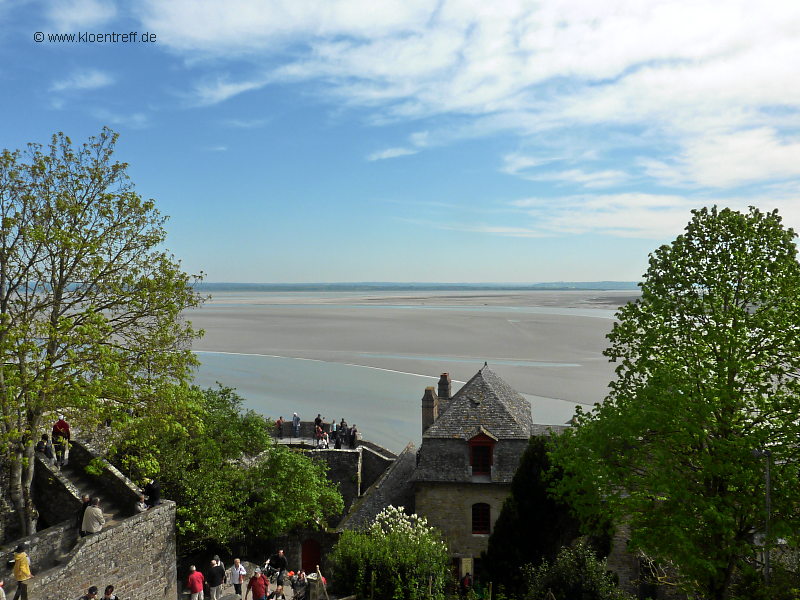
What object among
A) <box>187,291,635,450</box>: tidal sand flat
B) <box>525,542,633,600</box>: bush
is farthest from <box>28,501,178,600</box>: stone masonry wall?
<box>187,291,635,450</box>: tidal sand flat

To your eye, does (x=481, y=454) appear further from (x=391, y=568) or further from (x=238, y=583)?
(x=238, y=583)

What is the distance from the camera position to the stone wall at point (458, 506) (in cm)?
2653

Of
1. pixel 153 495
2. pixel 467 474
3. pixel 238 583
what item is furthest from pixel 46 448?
pixel 467 474

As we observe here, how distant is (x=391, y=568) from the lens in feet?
65.6

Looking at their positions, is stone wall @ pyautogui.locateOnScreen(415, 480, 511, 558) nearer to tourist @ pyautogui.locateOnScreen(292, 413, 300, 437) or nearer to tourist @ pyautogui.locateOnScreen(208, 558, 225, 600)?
tourist @ pyautogui.locateOnScreen(208, 558, 225, 600)

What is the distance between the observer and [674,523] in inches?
601

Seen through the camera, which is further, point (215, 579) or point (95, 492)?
point (95, 492)

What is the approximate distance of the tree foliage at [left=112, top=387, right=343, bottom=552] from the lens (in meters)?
22.0

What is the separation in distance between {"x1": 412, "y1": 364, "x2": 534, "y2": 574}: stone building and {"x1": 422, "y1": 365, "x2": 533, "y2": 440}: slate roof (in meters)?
0.05

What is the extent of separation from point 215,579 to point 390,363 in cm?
6178

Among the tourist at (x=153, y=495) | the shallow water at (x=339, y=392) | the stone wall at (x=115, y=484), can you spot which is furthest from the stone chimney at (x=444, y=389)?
the stone wall at (x=115, y=484)

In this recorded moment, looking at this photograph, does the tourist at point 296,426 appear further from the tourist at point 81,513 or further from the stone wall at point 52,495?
the tourist at point 81,513

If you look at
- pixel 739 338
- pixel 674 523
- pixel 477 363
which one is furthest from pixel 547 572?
pixel 477 363

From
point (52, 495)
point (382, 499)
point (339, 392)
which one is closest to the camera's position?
point (52, 495)
